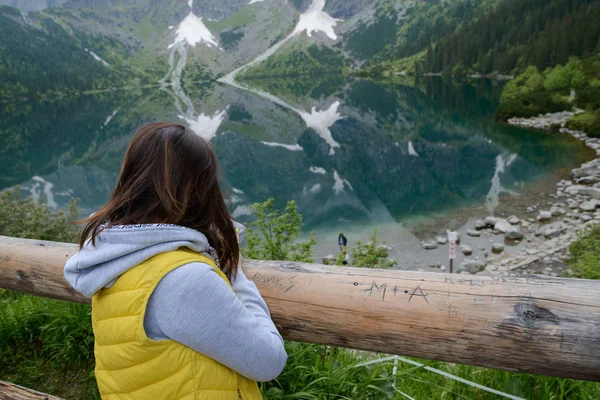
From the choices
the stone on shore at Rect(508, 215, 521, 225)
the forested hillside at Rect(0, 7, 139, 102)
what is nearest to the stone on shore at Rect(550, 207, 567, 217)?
the stone on shore at Rect(508, 215, 521, 225)

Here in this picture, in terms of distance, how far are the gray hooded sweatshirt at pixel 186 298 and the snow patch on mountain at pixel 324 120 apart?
26739 mm

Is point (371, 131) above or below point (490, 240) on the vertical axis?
above

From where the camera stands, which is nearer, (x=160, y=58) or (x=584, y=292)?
(x=584, y=292)

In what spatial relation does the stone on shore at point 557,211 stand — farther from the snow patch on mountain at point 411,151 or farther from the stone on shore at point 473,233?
the snow patch on mountain at point 411,151

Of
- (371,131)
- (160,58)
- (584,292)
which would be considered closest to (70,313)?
(584,292)

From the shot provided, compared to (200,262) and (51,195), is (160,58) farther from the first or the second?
(200,262)

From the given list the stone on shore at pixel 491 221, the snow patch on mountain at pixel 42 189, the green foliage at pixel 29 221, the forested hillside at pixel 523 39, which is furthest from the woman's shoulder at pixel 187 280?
the forested hillside at pixel 523 39

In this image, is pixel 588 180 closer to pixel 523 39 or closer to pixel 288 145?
pixel 288 145


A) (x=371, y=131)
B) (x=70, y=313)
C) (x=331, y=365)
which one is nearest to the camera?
(x=331, y=365)

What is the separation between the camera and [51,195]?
2564cm

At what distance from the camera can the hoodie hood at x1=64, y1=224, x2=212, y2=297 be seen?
114 cm

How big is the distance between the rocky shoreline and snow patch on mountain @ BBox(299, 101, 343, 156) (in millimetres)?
14663

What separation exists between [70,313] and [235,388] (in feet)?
8.13

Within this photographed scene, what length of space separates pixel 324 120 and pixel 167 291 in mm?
41438
